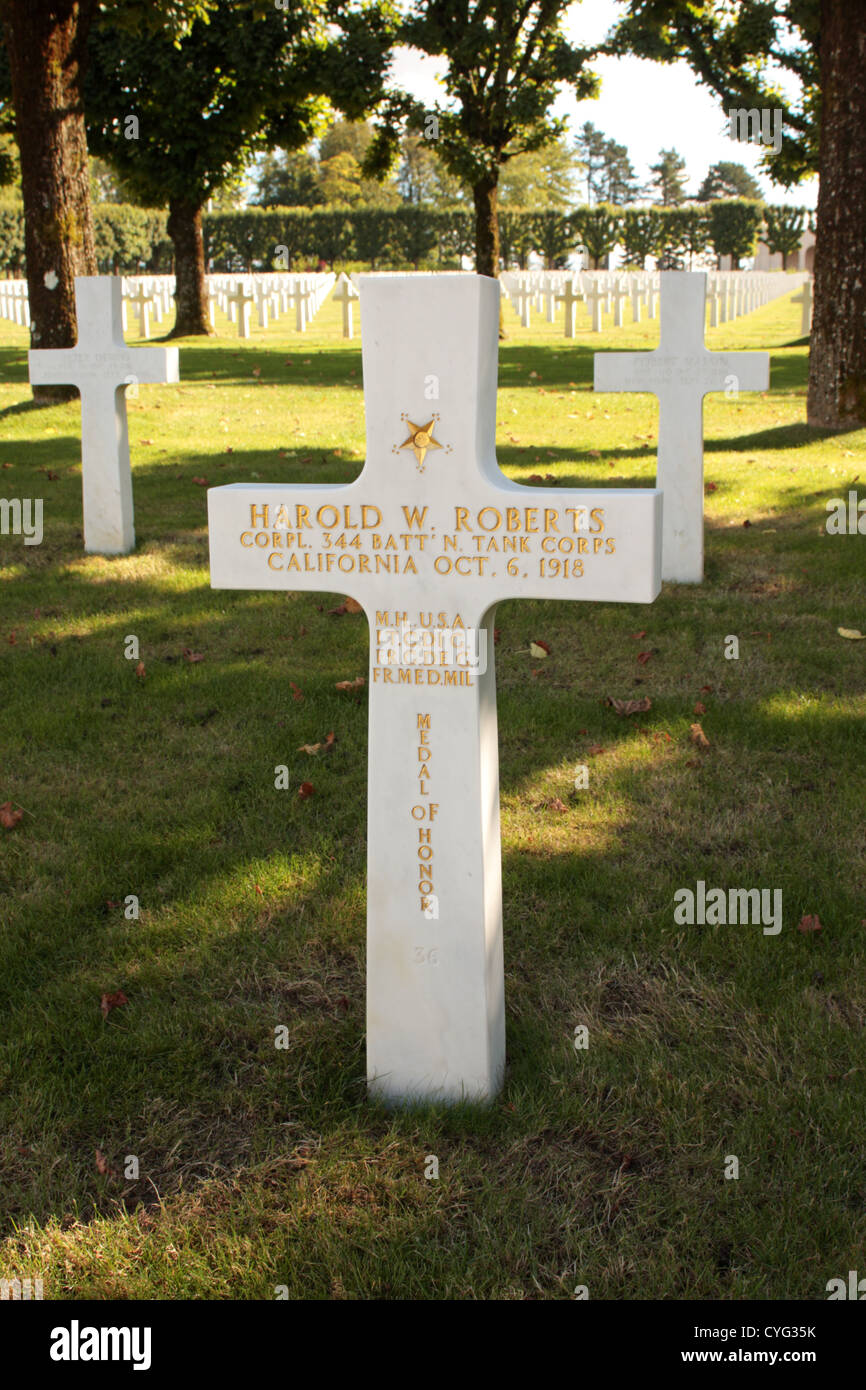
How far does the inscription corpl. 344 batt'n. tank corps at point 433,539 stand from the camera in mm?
2582

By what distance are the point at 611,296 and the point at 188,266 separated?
12.1m

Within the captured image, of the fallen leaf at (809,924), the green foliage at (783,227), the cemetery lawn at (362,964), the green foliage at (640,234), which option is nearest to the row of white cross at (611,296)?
the green foliage at (783,227)

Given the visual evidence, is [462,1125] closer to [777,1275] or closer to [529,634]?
[777,1275]

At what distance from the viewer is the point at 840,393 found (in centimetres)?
1081

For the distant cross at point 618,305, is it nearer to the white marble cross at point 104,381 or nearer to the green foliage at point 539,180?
the white marble cross at point 104,381

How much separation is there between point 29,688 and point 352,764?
1.73m

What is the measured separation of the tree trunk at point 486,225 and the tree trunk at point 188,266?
5.10m

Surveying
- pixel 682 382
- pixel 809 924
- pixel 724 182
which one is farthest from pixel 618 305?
pixel 724 182

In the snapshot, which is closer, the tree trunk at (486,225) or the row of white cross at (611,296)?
the tree trunk at (486,225)

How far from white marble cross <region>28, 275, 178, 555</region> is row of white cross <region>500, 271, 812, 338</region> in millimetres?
18506

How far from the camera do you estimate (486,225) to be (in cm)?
2128

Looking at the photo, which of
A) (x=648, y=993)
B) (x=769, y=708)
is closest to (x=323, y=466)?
(x=769, y=708)

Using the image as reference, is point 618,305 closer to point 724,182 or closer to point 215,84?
point 215,84

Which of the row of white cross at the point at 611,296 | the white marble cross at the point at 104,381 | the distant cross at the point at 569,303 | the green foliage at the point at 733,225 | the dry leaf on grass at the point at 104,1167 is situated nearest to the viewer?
the dry leaf on grass at the point at 104,1167
